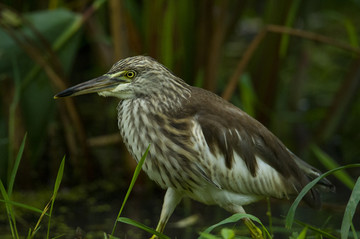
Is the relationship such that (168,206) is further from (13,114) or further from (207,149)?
(13,114)

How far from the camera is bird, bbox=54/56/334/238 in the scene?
306cm

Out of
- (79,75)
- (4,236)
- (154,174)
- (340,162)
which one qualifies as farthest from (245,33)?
(154,174)

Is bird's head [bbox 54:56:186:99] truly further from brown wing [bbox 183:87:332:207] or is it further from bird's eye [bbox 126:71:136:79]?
brown wing [bbox 183:87:332:207]

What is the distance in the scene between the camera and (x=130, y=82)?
310 cm

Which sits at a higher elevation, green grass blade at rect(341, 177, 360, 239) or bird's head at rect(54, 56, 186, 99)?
bird's head at rect(54, 56, 186, 99)

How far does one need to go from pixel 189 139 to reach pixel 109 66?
176 cm

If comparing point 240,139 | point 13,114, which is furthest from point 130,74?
point 13,114

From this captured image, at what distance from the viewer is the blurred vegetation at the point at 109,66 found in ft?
14.2

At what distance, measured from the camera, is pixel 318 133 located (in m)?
4.89

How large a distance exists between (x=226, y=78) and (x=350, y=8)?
4.91 ft

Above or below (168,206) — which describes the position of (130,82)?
above

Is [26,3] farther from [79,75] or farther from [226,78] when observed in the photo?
[226,78]

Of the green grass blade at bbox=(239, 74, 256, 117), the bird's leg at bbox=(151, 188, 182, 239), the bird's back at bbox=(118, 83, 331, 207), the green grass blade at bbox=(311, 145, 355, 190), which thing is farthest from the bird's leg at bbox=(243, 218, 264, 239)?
the green grass blade at bbox=(239, 74, 256, 117)

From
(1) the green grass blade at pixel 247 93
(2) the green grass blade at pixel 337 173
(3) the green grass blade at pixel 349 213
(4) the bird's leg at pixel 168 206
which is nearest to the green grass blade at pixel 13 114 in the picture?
(4) the bird's leg at pixel 168 206
